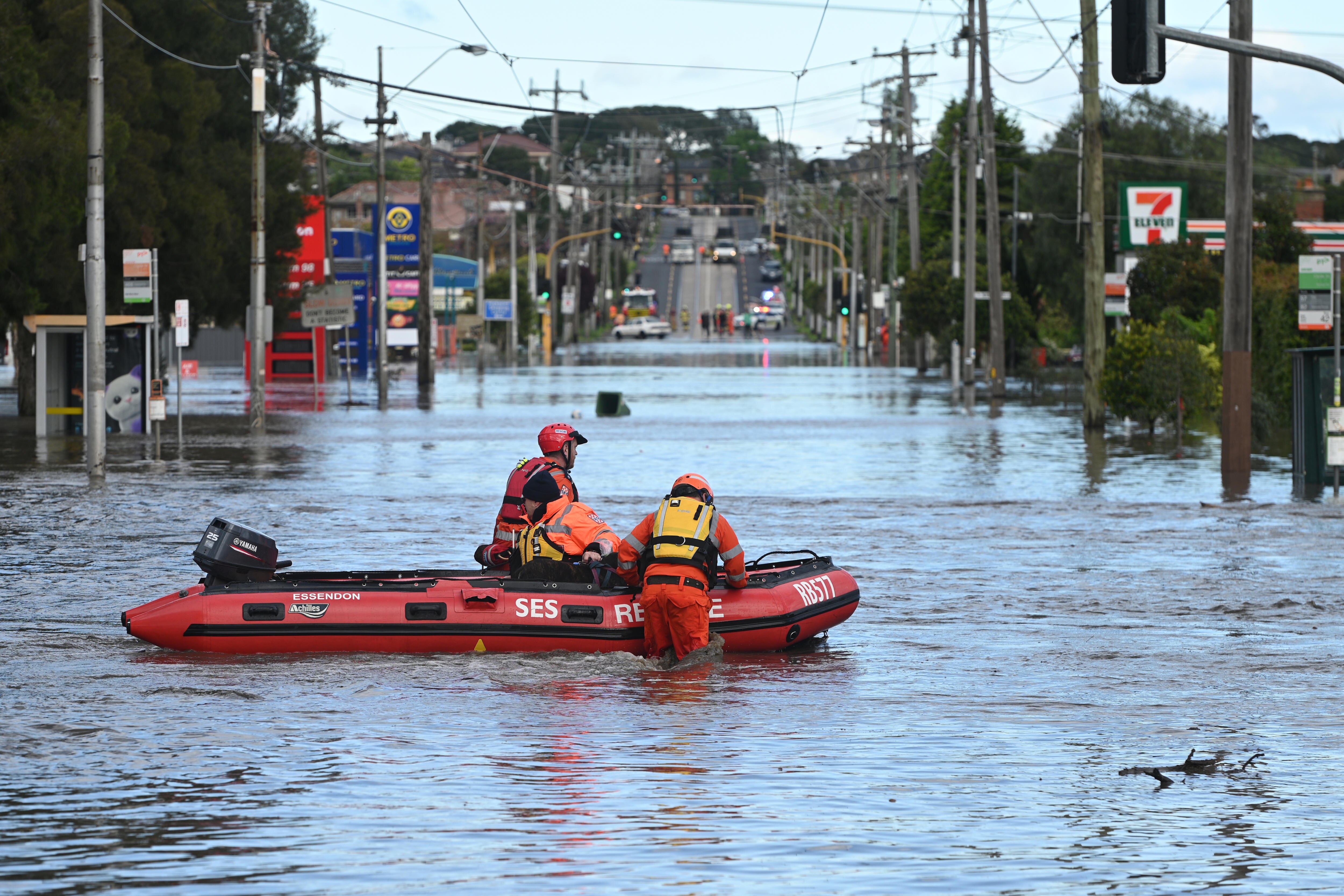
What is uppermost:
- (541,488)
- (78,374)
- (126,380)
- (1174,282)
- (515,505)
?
(1174,282)

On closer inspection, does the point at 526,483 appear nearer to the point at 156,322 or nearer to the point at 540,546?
the point at 540,546

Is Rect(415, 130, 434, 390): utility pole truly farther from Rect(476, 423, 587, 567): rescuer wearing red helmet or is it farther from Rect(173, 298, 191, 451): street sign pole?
Rect(476, 423, 587, 567): rescuer wearing red helmet

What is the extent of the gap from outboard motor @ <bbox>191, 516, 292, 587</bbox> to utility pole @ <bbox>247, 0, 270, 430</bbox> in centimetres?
2424

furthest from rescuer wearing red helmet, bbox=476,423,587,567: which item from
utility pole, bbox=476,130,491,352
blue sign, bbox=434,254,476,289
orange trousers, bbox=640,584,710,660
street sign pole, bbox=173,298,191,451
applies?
blue sign, bbox=434,254,476,289

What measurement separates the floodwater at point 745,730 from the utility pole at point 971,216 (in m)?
33.2

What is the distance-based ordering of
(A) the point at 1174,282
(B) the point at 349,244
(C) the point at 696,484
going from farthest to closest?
(B) the point at 349,244, (A) the point at 1174,282, (C) the point at 696,484

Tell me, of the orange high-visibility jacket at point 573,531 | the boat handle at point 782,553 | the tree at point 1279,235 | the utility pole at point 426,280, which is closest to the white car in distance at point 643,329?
the utility pole at point 426,280

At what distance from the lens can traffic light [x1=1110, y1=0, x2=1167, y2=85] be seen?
16.1 metres

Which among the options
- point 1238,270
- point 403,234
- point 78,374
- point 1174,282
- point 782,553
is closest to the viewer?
point 782,553

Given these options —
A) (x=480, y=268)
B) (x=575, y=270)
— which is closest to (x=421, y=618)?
(x=480, y=268)

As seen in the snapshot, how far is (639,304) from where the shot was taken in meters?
164

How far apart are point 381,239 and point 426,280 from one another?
8.54m

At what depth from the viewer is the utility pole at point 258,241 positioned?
37531mm

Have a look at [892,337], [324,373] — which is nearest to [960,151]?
[892,337]
